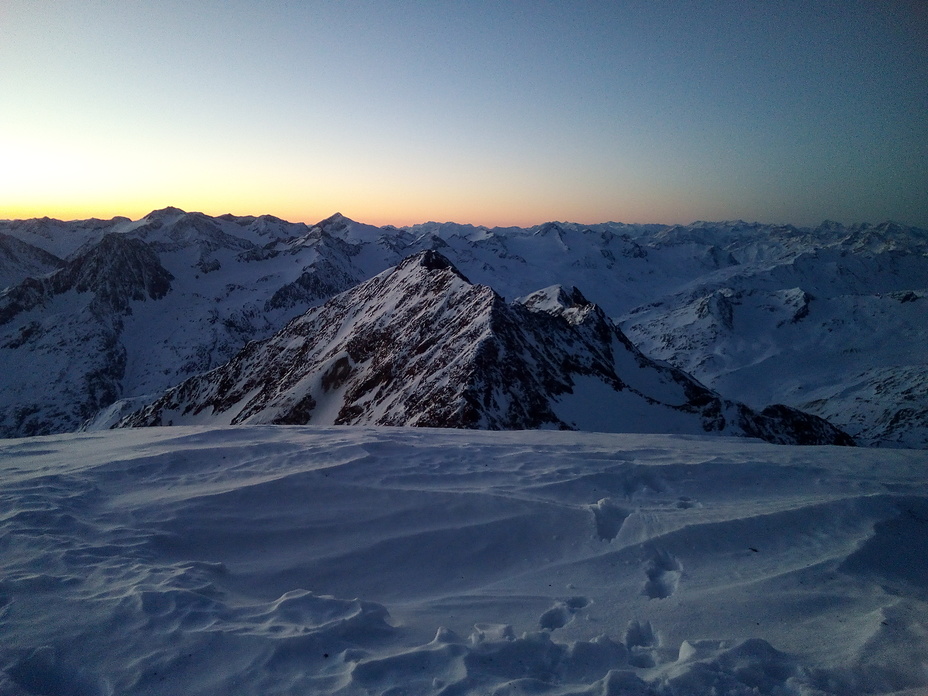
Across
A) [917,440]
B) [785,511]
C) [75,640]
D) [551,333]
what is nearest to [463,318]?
[551,333]

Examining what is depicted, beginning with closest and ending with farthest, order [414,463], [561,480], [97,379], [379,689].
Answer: [379,689]
[561,480]
[414,463]
[97,379]

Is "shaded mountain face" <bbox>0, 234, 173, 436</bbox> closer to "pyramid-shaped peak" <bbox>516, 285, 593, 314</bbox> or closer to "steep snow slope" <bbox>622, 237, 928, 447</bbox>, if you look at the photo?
"pyramid-shaped peak" <bbox>516, 285, 593, 314</bbox>

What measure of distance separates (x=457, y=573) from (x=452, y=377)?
23416 mm

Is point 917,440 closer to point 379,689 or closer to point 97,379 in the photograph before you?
point 379,689

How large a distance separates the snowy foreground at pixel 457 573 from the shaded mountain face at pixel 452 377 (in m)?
16.1

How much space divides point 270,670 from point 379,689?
1.10m

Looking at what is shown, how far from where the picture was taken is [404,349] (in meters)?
38.2

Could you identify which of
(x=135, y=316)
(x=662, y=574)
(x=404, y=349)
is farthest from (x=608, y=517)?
(x=135, y=316)

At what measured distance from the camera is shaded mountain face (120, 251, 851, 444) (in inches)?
1166

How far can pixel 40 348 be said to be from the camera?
112 metres

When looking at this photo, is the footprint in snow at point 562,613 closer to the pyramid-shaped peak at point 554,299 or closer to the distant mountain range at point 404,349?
the distant mountain range at point 404,349

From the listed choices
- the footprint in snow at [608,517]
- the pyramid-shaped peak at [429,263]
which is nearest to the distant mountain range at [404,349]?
the pyramid-shaped peak at [429,263]

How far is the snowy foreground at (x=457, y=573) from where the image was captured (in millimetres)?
4414

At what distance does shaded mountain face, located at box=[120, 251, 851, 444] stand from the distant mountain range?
207 millimetres
